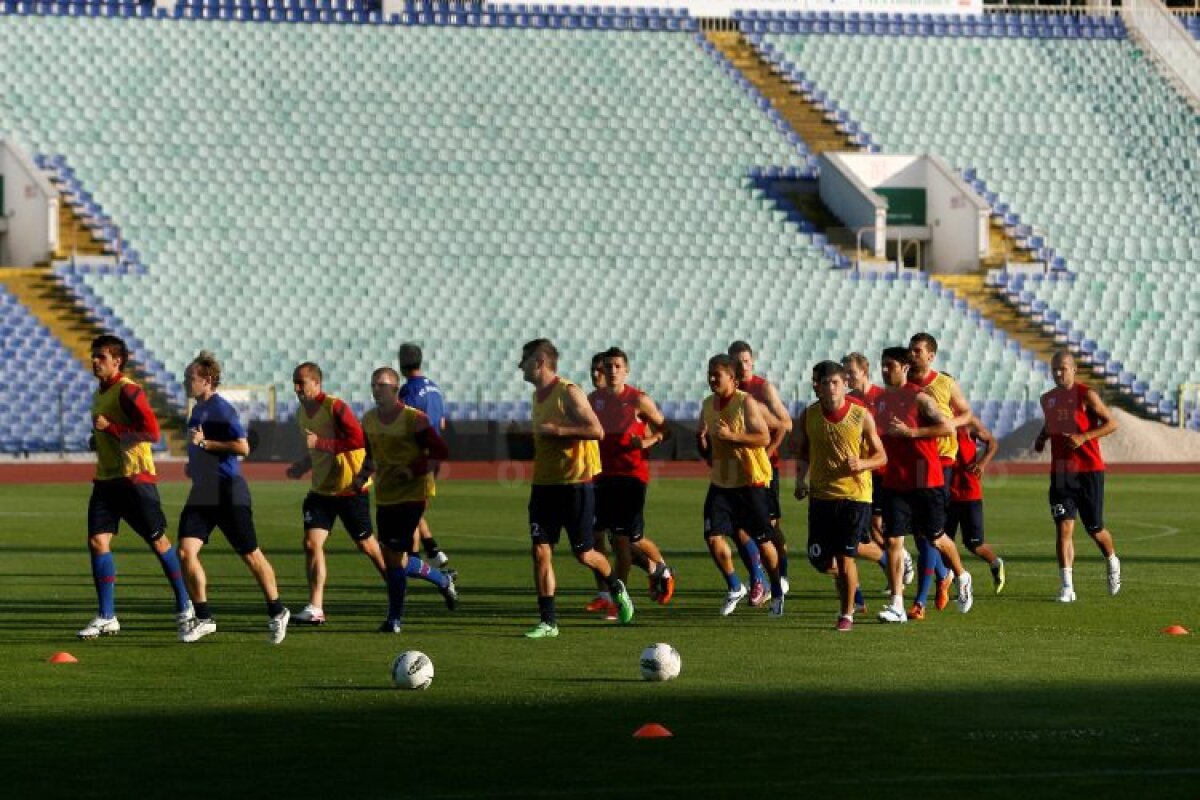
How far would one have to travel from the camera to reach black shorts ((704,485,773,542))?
57.8 feet

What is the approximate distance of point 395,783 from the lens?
9797 mm

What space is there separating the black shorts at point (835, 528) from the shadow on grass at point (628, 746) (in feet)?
12.3

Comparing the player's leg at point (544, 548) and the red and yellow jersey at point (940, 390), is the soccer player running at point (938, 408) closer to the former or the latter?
the red and yellow jersey at point (940, 390)

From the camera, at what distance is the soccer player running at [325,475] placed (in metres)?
16.8

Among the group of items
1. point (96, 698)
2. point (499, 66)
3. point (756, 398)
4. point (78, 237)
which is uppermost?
point (499, 66)

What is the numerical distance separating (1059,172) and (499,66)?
1374cm

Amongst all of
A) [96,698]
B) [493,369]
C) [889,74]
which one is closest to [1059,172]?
[889,74]

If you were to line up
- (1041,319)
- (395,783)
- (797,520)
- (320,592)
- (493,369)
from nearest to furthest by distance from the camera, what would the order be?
1. (395,783)
2. (320,592)
3. (797,520)
4. (493,369)
5. (1041,319)

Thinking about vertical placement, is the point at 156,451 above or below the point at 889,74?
below

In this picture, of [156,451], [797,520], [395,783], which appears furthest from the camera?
[156,451]

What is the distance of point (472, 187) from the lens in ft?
166

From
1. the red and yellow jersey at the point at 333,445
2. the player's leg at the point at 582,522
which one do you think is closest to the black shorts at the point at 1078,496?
the player's leg at the point at 582,522

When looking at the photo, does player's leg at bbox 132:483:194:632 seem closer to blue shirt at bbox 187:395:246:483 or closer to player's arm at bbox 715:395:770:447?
blue shirt at bbox 187:395:246:483

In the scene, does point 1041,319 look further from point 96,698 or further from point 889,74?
point 96,698
